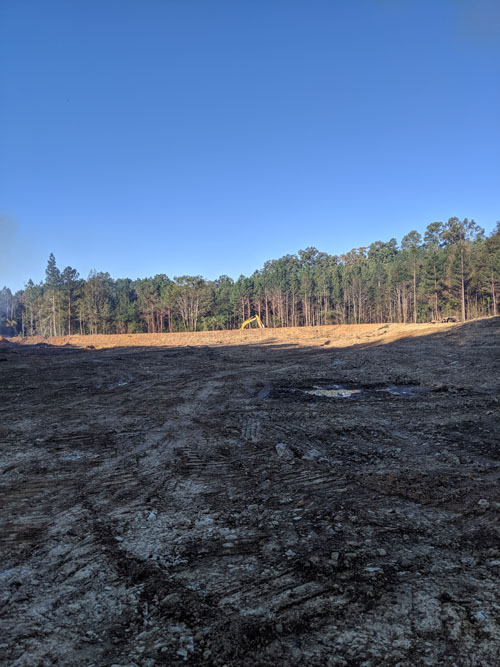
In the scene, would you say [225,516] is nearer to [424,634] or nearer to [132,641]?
[132,641]

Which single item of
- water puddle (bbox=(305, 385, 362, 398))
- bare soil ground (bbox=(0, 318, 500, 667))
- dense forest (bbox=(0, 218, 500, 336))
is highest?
dense forest (bbox=(0, 218, 500, 336))

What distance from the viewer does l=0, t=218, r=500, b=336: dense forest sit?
182 ft

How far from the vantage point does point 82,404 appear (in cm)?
906

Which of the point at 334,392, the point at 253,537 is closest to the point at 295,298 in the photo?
the point at 334,392

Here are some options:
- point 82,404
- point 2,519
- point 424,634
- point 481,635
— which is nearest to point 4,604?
point 2,519

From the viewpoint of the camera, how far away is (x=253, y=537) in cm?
298

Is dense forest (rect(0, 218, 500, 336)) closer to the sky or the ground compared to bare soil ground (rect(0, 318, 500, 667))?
closer to the sky

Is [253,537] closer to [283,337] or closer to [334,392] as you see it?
[334,392]

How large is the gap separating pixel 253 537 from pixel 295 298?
72.4m

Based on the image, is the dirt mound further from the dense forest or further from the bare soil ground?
the dense forest

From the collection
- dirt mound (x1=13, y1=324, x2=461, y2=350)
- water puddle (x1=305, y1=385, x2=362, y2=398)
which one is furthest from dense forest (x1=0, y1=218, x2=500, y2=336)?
water puddle (x1=305, y1=385, x2=362, y2=398)

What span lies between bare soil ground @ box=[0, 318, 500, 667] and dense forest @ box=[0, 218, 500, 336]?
53.7 m

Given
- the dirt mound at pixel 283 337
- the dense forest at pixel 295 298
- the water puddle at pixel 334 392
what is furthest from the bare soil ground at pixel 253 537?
the dense forest at pixel 295 298

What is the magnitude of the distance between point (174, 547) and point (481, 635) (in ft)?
6.51
